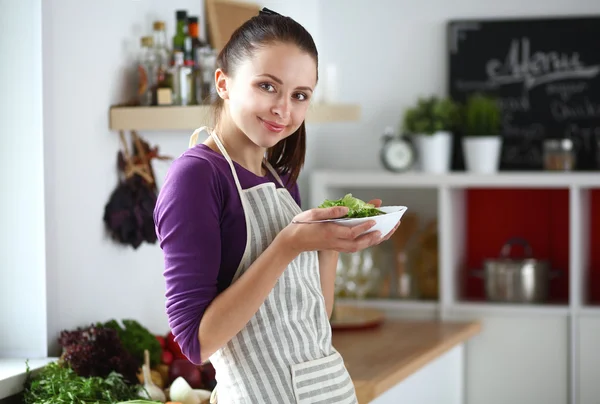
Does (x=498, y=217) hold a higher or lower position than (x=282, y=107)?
lower

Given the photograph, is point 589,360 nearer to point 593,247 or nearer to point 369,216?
point 593,247

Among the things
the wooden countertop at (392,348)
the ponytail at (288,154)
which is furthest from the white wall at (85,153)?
the ponytail at (288,154)

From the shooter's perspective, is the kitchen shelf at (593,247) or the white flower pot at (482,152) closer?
the white flower pot at (482,152)

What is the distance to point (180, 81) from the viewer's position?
2562mm

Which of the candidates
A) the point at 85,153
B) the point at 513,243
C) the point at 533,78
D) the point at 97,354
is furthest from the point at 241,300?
the point at 533,78

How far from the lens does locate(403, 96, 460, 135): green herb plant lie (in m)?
3.68

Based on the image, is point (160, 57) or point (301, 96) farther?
point (160, 57)

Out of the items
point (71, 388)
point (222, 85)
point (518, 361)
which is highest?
point (222, 85)

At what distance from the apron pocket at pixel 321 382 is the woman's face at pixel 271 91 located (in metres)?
0.37

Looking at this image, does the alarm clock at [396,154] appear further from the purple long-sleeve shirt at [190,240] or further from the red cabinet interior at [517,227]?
the purple long-sleeve shirt at [190,240]

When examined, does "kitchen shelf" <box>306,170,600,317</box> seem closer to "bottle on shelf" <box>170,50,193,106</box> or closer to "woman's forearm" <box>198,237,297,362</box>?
"bottle on shelf" <box>170,50,193,106</box>

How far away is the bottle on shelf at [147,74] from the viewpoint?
257 cm

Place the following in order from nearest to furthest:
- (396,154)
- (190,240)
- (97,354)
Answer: (190,240) < (97,354) < (396,154)

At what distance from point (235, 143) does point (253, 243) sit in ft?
0.56
